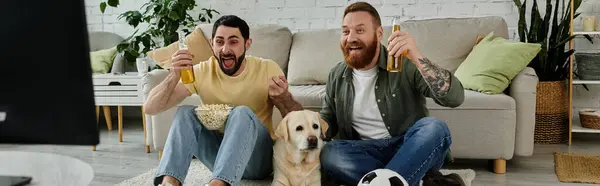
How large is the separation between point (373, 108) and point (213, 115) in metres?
0.61

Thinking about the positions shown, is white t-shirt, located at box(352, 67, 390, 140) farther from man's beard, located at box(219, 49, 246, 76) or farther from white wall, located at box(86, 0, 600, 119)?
white wall, located at box(86, 0, 600, 119)

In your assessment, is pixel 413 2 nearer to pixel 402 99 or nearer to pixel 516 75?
pixel 516 75

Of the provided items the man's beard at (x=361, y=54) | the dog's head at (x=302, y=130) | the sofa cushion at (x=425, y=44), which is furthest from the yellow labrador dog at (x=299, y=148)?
the sofa cushion at (x=425, y=44)

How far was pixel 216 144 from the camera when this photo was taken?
2023 mm

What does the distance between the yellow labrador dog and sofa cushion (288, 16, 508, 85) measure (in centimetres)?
121

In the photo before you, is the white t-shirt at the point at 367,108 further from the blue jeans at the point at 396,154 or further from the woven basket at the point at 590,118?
the woven basket at the point at 590,118

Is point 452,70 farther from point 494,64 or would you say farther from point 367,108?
point 367,108

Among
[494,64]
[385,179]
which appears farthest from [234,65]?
[494,64]

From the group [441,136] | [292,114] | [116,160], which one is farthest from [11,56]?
[116,160]

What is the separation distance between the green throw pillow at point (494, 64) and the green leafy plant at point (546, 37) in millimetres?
547

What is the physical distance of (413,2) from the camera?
3.77m

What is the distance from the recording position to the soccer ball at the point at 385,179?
1.72 metres

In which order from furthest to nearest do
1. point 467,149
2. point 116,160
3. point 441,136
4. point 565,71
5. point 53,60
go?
point 565,71 < point 116,160 < point 467,149 < point 441,136 < point 53,60

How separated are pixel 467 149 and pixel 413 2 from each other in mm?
1515
